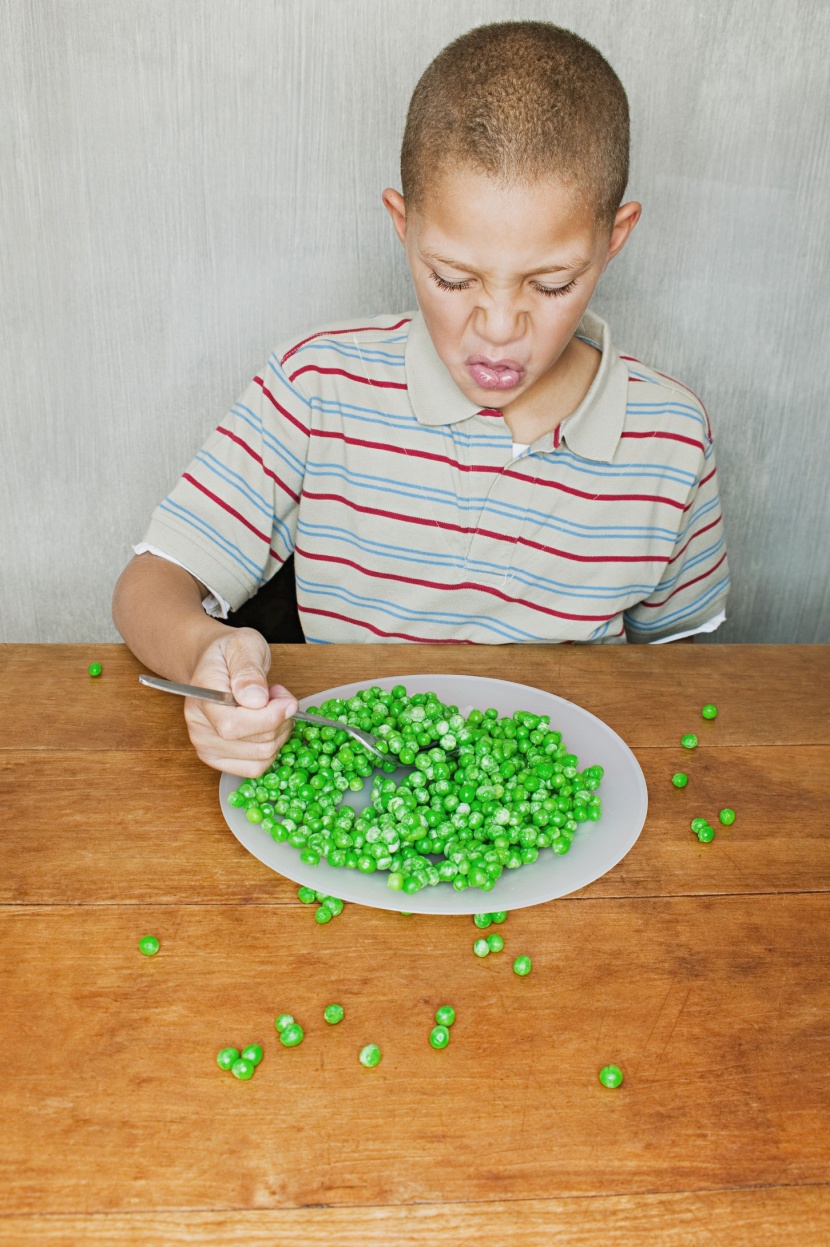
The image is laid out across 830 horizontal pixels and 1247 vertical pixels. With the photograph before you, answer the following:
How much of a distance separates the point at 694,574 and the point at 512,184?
2.48ft

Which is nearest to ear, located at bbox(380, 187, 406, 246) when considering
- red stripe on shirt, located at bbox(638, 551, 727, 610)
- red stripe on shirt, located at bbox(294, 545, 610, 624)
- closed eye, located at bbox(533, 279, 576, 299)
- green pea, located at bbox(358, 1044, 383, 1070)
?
closed eye, located at bbox(533, 279, 576, 299)

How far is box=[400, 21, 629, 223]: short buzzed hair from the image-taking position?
1154 millimetres

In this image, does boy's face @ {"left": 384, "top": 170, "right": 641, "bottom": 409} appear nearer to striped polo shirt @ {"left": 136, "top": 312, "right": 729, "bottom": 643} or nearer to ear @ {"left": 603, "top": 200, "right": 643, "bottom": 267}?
ear @ {"left": 603, "top": 200, "right": 643, "bottom": 267}

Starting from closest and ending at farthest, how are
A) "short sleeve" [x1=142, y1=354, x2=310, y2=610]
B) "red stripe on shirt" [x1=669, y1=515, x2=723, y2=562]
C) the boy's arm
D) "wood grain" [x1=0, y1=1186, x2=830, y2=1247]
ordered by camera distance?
"wood grain" [x1=0, y1=1186, x2=830, y2=1247] → the boy's arm → "short sleeve" [x1=142, y1=354, x2=310, y2=610] → "red stripe on shirt" [x1=669, y1=515, x2=723, y2=562]

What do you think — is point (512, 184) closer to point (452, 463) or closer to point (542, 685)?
point (452, 463)

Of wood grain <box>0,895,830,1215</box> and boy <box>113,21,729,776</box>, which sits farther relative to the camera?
boy <box>113,21,729,776</box>

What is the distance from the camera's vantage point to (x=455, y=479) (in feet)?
4.99

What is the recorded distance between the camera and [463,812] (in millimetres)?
1015

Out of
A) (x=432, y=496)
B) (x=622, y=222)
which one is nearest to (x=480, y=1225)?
(x=432, y=496)

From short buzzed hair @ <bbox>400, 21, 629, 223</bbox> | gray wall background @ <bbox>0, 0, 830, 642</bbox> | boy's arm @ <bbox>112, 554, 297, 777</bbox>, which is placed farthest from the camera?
gray wall background @ <bbox>0, 0, 830, 642</bbox>

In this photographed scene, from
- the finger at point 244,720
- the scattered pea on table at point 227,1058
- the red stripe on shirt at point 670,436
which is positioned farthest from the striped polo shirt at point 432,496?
the scattered pea on table at point 227,1058

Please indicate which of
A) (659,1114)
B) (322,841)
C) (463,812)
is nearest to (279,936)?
(322,841)

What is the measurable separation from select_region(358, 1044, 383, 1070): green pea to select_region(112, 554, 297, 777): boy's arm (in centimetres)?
35

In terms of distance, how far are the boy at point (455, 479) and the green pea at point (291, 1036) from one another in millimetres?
529
